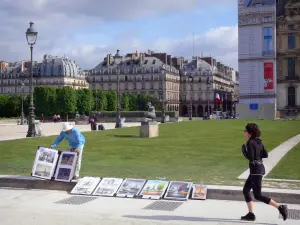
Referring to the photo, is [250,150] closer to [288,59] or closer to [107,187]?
[107,187]

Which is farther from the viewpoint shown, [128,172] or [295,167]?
[295,167]

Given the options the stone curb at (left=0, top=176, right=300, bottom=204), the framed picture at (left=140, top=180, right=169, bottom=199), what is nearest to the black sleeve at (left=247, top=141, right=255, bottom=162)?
the stone curb at (left=0, top=176, right=300, bottom=204)

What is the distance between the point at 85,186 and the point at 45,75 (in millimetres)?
120221

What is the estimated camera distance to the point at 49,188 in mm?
10914

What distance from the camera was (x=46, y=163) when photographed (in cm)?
1085

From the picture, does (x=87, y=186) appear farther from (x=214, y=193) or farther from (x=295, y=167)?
(x=295, y=167)

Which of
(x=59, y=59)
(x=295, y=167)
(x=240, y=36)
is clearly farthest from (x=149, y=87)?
(x=295, y=167)

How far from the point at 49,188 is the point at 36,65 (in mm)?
124520

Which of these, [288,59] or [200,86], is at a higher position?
[288,59]

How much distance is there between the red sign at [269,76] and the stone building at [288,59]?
2083 millimetres

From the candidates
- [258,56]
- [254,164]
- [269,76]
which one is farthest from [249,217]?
[258,56]

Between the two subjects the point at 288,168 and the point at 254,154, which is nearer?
the point at 254,154

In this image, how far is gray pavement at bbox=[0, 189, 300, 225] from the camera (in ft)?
26.2

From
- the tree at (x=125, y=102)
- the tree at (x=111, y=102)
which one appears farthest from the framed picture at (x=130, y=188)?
the tree at (x=125, y=102)
